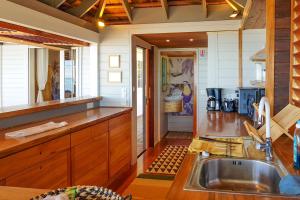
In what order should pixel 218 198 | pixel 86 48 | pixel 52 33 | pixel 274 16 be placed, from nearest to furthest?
pixel 218 198, pixel 274 16, pixel 52 33, pixel 86 48

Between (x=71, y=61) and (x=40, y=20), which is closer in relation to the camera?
(x=40, y=20)

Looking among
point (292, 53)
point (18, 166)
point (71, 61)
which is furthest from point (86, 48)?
point (292, 53)

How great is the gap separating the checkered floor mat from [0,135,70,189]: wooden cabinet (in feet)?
3.01

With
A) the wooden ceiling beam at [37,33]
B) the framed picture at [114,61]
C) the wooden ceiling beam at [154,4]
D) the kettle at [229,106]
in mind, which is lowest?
the kettle at [229,106]

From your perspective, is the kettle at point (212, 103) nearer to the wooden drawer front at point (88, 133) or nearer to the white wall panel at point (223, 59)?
the white wall panel at point (223, 59)

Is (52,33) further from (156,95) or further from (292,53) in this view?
(156,95)

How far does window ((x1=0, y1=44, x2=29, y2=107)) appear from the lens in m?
6.21

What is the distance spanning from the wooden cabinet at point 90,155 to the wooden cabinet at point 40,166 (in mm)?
160

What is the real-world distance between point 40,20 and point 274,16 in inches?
97.3

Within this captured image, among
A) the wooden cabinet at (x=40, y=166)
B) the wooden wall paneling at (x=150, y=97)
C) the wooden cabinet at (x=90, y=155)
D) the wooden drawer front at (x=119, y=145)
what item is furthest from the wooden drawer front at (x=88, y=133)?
the wooden wall paneling at (x=150, y=97)

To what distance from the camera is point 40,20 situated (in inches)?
137

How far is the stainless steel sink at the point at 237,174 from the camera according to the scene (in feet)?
5.56

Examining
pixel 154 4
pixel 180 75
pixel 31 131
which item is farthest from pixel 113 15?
pixel 180 75

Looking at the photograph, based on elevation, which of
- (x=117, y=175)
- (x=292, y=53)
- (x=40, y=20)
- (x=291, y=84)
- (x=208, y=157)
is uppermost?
(x=40, y=20)
